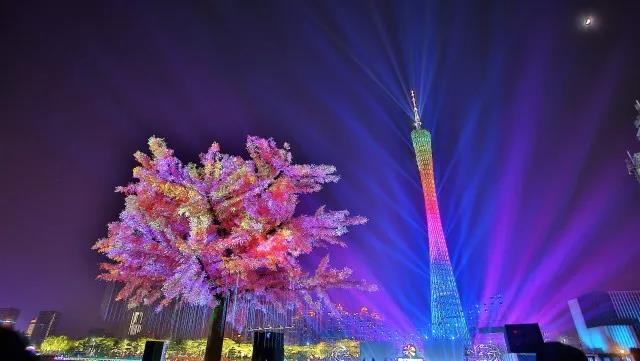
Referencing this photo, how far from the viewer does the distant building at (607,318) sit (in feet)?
169

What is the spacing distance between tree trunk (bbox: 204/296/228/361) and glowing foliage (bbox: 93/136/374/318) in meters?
0.33

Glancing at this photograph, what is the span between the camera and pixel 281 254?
7.25m

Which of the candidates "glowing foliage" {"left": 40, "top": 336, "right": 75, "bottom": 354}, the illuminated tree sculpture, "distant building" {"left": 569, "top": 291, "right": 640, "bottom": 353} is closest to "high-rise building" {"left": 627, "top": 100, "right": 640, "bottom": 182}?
A: "distant building" {"left": 569, "top": 291, "right": 640, "bottom": 353}

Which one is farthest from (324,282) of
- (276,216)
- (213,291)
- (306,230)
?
(213,291)

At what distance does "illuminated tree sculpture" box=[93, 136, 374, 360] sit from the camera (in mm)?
6746

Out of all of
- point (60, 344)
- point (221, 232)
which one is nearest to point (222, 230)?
point (221, 232)

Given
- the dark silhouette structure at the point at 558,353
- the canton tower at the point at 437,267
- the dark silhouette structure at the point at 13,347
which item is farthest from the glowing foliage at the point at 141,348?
the dark silhouette structure at the point at 13,347

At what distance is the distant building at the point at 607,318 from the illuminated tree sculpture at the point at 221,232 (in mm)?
61167

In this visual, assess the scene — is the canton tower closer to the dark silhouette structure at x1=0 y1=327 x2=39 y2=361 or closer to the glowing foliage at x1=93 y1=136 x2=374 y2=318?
the glowing foliage at x1=93 y1=136 x2=374 y2=318

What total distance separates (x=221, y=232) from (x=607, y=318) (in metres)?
82.6

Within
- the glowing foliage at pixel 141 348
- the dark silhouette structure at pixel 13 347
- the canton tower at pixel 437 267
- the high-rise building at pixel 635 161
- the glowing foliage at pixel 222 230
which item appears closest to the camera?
the dark silhouette structure at pixel 13 347

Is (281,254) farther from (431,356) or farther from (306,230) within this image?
(431,356)

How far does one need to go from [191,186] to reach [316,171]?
277cm

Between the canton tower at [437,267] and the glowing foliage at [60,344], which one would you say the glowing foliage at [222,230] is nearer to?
the canton tower at [437,267]
